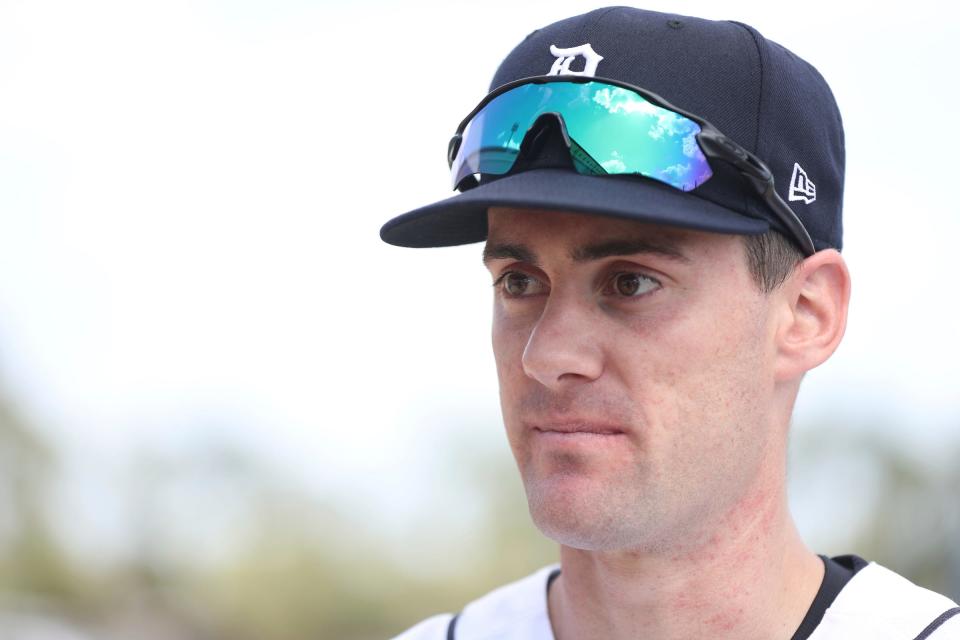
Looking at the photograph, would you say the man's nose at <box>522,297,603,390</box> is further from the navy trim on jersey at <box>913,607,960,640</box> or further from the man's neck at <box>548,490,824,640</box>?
the navy trim on jersey at <box>913,607,960,640</box>

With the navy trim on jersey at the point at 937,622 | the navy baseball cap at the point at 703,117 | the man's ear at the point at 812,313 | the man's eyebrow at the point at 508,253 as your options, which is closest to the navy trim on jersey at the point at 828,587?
the navy trim on jersey at the point at 937,622

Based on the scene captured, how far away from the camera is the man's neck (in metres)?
2.22

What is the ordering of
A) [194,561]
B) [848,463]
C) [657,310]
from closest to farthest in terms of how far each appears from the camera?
[657,310]
[848,463]
[194,561]

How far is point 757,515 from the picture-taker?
224 cm

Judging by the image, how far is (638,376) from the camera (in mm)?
2057

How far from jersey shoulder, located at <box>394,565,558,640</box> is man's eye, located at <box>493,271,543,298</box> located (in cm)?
78

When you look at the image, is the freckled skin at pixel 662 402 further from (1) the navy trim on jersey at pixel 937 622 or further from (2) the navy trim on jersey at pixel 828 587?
(1) the navy trim on jersey at pixel 937 622

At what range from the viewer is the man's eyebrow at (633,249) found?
2053 millimetres

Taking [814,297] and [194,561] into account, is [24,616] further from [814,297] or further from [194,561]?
[814,297]

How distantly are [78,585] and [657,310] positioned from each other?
6.47 metres

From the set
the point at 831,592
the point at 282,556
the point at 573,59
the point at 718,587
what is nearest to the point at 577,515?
the point at 718,587

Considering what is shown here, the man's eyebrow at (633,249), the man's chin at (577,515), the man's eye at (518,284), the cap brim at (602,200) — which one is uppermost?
the cap brim at (602,200)

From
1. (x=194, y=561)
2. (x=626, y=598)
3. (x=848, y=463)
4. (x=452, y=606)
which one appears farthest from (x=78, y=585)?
(x=626, y=598)

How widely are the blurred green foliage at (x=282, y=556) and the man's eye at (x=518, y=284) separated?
4.94 metres
